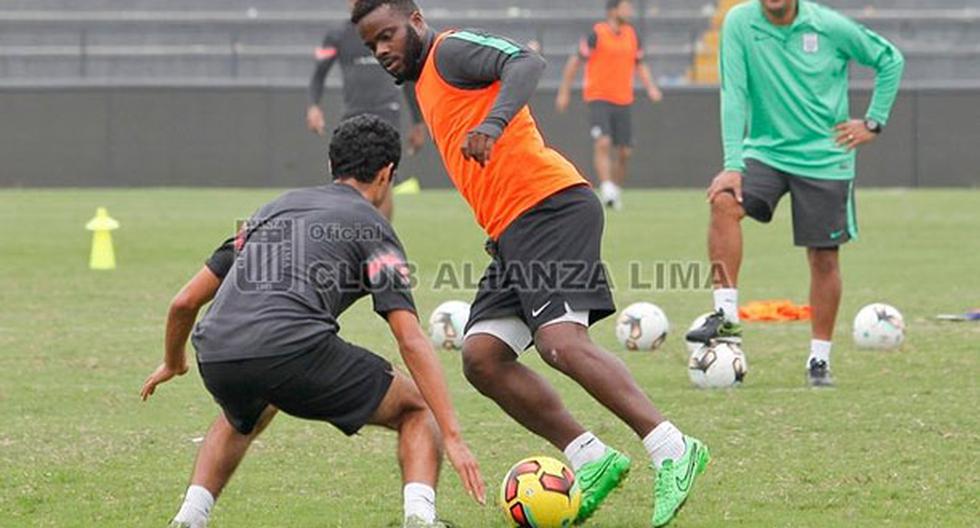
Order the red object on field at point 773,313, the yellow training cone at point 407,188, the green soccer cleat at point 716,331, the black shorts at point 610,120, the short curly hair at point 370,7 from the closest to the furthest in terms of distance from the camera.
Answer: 1. the short curly hair at point 370,7
2. the green soccer cleat at point 716,331
3. the red object on field at point 773,313
4. the black shorts at point 610,120
5. the yellow training cone at point 407,188

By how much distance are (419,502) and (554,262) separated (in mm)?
1164

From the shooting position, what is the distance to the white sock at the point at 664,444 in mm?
6465

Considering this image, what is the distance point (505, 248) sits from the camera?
22.2 ft

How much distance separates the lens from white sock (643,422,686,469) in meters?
6.46

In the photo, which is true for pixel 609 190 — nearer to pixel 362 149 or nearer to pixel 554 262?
pixel 554 262

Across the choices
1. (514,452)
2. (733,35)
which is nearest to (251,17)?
(733,35)

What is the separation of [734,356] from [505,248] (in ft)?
10.2

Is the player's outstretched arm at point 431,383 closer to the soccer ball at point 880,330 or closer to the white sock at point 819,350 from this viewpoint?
the white sock at point 819,350

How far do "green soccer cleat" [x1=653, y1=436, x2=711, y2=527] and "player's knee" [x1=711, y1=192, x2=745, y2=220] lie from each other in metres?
3.36

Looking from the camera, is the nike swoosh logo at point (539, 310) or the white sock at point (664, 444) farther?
the nike swoosh logo at point (539, 310)

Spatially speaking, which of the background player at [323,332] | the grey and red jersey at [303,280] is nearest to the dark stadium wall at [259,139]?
the background player at [323,332]

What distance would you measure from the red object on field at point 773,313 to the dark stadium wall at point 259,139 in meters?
15.3

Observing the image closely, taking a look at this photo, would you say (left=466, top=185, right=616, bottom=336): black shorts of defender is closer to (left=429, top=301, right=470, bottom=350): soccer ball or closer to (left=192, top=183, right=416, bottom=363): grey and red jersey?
(left=192, top=183, right=416, bottom=363): grey and red jersey

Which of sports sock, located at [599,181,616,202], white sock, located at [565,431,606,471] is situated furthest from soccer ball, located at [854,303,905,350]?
sports sock, located at [599,181,616,202]
